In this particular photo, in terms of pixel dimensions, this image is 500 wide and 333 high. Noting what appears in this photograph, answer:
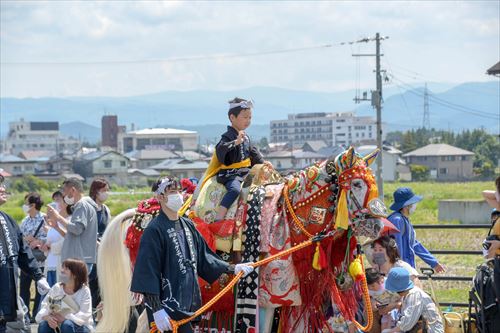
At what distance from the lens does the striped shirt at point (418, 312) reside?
23.4ft

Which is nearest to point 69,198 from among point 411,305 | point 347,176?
point 347,176

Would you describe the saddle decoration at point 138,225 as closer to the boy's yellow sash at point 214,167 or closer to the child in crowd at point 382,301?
the boy's yellow sash at point 214,167

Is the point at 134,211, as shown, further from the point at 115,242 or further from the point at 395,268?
the point at 395,268

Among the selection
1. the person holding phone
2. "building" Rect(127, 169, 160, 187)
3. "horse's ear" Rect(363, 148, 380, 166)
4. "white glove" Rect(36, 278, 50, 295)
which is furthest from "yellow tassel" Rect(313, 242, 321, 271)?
"building" Rect(127, 169, 160, 187)

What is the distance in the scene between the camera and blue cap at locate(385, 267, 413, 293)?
286 inches

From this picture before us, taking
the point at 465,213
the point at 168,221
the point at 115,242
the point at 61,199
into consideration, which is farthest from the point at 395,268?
the point at 465,213

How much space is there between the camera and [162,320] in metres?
6.25

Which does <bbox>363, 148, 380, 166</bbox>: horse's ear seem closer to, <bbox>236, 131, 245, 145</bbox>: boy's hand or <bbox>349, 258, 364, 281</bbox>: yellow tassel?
<bbox>349, 258, 364, 281</bbox>: yellow tassel

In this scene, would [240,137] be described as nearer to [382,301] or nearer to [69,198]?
[382,301]

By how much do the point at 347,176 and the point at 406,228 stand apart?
6.14 ft

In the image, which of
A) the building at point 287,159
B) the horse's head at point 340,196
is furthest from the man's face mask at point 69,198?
the building at point 287,159

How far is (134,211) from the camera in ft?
27.5

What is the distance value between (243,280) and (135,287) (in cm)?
117

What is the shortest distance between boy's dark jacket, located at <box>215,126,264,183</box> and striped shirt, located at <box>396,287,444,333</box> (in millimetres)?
1738
